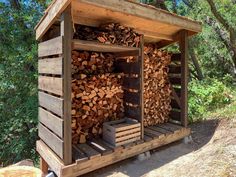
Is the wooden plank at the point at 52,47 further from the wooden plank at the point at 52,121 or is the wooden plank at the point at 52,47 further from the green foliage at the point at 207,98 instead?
the green foliage at the point at 207,98

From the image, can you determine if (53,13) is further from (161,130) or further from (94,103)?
(161,130)

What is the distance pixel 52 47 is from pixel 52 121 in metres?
0.99

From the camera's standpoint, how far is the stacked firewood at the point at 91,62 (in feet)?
11.8

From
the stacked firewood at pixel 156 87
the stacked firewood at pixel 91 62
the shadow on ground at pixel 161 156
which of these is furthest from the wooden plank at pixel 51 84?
the stacked firewood at pixel 156 87

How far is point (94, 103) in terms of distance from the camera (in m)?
3.71

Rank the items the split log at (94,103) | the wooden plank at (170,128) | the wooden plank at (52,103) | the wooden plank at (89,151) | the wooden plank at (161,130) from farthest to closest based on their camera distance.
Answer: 1. the wooden plank at (170,128)
2. the wooden plank at (161,130)
3. the split log at (94,103)
4. the wooden plank at (89,151)
5. the wooden plank at (52,103)

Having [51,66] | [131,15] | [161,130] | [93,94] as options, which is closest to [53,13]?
[51,66]

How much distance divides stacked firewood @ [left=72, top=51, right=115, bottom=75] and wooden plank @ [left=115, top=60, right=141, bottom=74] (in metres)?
0.13

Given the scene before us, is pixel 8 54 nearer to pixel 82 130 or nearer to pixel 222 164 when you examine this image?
pixel 82 130

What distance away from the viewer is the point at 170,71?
15.9 ft

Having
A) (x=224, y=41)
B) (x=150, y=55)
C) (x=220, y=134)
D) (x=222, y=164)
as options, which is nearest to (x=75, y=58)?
(x=150, y=55)

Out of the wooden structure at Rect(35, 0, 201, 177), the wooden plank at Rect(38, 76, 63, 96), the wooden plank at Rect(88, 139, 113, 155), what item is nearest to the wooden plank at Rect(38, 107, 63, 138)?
the wooden structure at Rect(35, 0, 201, 177)

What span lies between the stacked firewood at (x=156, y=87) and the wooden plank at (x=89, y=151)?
1495 millimetres

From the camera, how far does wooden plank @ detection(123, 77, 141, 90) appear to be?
3.72 meters
